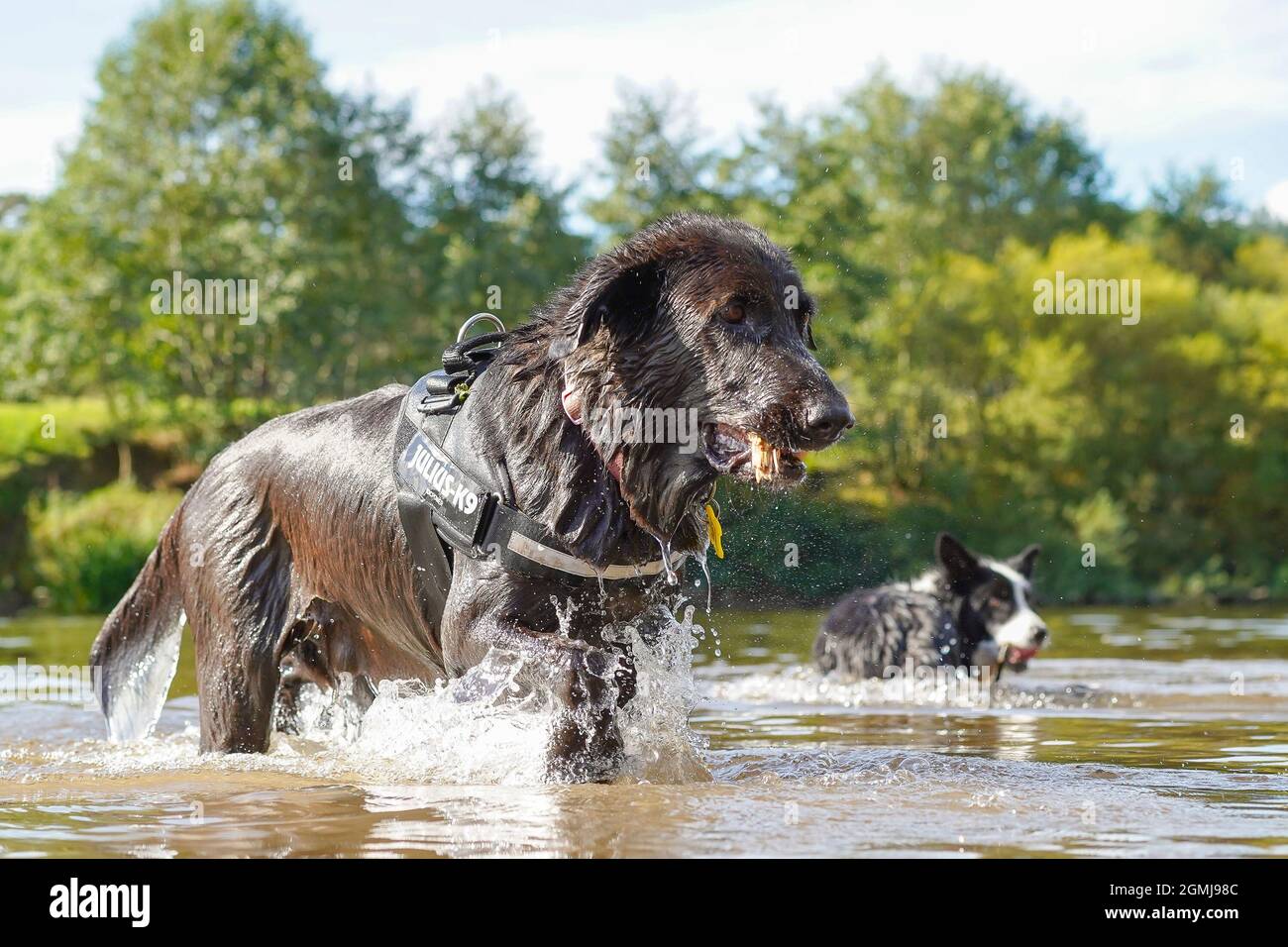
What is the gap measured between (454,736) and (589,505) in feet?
3.87

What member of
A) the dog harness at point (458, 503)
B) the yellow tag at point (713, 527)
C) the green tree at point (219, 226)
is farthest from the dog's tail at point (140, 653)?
the green tree at point (219, 226)

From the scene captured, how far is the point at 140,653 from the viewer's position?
22.6ft

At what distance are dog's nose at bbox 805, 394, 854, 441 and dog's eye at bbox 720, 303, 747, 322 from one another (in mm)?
472

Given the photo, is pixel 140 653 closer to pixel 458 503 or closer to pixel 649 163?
pixel 458 503

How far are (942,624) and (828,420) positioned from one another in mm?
5876

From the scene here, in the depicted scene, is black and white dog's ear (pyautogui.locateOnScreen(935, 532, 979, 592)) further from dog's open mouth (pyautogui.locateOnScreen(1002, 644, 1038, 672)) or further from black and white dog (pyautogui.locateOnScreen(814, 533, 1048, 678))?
dog's open mouth (pyautogui.locateOnScreen(1002, 644, 1038, 672))

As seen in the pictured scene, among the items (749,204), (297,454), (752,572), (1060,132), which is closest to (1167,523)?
(749,204)

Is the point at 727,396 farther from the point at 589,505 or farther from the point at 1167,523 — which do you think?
the point at 1167,523

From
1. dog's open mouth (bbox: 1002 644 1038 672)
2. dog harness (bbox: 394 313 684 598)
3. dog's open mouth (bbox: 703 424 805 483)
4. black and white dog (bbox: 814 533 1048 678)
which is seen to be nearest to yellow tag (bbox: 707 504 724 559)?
dog harness (bbox: 394 313 684 598)

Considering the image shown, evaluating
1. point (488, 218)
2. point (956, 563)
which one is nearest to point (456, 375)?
point (956, 563)

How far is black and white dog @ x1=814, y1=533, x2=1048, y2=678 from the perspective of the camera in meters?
10.1

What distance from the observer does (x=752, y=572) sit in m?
8.30

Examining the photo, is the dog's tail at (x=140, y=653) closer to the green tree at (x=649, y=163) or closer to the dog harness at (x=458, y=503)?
the dog harness at (x=458, y=503)

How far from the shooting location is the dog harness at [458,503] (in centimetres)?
508
